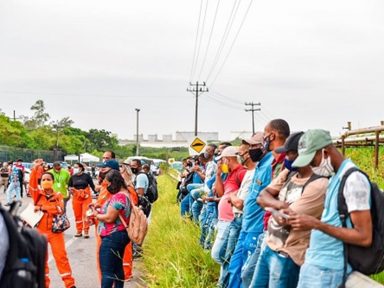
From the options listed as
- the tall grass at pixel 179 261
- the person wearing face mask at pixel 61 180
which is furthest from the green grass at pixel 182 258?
the person wearing face mask at pixel 61 180

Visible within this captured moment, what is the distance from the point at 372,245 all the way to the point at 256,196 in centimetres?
216

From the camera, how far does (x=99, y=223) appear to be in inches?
294

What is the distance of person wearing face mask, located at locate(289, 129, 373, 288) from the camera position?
12.6 ft

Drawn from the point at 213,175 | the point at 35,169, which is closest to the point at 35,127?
the point at 35,169

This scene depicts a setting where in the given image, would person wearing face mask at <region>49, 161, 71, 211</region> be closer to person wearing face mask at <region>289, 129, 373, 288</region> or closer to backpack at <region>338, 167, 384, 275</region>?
person wearing face mask at <region>289, 129, 373, 288</region>

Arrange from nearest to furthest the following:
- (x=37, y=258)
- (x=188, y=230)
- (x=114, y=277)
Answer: (x=37, y=258) → (x=114, y=277) → (x=188, y=230)

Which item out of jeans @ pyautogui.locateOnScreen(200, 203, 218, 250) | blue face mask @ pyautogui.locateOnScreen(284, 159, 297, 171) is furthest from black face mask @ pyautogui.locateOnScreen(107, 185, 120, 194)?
blue face mask @ pyautogui.locateOnScreen(284, 159, 297, 171)

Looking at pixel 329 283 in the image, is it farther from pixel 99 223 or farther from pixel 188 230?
pixel 188 230

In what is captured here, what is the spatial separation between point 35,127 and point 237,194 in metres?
106

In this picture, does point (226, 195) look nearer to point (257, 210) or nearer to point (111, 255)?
point (257, 210)

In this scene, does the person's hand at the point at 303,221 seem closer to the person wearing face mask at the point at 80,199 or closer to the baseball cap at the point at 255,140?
the baseball cap at the point at 255,140

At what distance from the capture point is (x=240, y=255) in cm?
633

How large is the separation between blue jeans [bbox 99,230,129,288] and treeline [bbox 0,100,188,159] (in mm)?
64118

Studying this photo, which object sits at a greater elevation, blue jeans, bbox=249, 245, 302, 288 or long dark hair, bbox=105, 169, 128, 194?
long dark hair, bbox=105, 169, 128, 194
